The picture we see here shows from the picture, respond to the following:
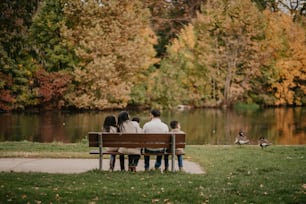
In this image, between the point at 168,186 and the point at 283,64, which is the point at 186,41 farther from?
the point at 168,186

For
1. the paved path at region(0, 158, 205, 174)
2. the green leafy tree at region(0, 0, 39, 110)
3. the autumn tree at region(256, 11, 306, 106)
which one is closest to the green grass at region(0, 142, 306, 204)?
the paved path at region(0, 158, 205, 174)

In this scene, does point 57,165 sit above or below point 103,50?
below

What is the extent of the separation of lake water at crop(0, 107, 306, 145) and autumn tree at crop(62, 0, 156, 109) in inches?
75.0

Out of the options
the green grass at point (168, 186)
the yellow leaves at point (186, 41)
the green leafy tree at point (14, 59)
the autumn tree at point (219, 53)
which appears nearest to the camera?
the green grass at point (168, 186)

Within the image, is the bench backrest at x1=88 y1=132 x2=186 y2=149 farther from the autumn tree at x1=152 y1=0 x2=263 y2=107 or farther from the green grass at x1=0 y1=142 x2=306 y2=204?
the autumn tree at x1=152 y1=0 x2=263 y2=107

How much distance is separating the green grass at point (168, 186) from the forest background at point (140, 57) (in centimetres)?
2654

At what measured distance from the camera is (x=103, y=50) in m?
36.0

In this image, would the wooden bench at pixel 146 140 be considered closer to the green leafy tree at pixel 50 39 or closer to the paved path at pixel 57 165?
the paved path at pixel 57 165

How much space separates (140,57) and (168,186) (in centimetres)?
2998

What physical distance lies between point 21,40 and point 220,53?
729 inches

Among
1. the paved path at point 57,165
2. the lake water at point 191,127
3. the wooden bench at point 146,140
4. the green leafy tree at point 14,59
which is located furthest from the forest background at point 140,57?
the wooden bench at point 146,140

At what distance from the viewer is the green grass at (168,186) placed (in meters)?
7.04

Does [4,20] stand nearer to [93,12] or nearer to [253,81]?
[93,12]

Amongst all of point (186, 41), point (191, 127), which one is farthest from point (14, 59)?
point (186, 41)
